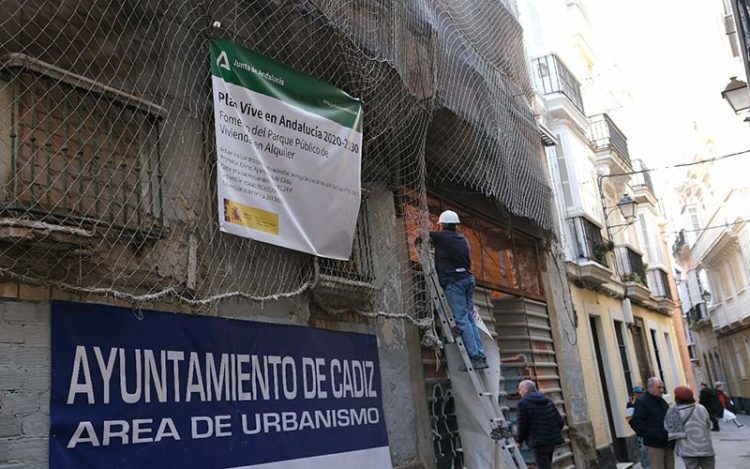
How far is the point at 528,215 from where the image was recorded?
9.73 m

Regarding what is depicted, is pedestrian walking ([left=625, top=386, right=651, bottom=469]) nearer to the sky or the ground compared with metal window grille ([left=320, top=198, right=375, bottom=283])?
nearer to the ground

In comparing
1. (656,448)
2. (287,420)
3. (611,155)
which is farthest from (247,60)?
(611,155)

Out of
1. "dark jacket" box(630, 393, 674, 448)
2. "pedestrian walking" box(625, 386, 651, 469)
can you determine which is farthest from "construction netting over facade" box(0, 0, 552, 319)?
"pedestrian walking" box(625, 386, 651, 469)

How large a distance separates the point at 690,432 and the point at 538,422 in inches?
61.2

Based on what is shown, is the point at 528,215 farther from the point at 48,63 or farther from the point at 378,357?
the point at 48,63

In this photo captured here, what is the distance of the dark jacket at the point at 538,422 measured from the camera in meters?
7.60

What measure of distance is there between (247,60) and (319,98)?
0.80 m

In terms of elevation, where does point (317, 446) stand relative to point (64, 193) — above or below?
below

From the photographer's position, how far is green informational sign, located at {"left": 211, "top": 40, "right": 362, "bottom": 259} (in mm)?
4852

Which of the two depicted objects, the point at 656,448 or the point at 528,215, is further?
the point at 528,215

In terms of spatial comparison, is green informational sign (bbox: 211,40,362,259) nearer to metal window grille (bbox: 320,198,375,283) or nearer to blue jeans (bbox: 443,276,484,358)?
metal window grille (bbox: 320,198,375,283)

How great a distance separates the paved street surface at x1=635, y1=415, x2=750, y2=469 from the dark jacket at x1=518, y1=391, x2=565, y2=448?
184 inches

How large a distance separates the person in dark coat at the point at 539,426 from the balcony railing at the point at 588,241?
7.00 m

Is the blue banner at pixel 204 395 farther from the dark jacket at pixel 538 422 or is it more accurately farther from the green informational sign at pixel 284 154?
the dark jacket at pixel 538 422
